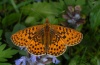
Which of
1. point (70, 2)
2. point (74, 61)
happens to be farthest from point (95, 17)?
point (74, 61)

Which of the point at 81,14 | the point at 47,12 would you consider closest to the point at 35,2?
the point at 47,12

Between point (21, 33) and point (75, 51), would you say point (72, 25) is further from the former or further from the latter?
point (21, 33)

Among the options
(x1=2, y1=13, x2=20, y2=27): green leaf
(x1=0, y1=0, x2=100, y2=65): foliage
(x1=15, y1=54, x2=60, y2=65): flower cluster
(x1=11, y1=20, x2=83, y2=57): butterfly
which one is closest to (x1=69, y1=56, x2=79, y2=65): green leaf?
(x1=0, y1=0, x2=100, y2=65): foliage

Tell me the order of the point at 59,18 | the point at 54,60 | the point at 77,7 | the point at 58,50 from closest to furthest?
the point at 58,50 < the point at 54,60 < the point at 77,7 < the point at 59,18

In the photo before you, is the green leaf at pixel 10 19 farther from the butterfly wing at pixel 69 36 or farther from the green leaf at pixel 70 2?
the butterfly wing at pixel 69 36

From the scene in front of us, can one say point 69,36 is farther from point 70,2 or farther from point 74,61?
point 70,2

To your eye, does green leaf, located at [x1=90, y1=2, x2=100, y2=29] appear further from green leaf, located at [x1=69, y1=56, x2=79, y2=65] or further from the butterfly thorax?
the butterfly thorax

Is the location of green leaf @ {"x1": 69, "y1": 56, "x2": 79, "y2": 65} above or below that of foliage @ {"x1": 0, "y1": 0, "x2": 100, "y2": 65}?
below
